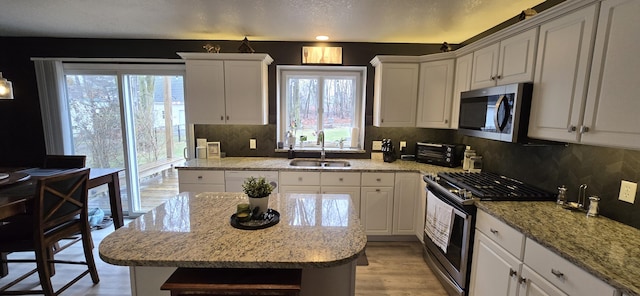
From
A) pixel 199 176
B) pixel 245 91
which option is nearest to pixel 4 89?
pixel 199 176

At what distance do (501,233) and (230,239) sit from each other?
1.63m

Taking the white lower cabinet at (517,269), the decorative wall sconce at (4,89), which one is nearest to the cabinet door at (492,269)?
the white lower cabinet at (517,269)

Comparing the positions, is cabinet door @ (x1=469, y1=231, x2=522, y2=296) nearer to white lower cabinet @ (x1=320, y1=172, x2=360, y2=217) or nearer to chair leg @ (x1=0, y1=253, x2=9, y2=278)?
white lower cabinet @ (x1=320, y1=172, x2=360, y2=217)

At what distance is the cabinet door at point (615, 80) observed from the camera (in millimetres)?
1254

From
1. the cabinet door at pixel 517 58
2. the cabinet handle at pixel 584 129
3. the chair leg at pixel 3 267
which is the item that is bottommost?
the chair leg at pixel 3 267

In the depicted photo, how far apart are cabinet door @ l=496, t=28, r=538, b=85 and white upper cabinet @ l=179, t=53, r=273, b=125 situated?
2.39 meters

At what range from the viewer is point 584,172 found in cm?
179

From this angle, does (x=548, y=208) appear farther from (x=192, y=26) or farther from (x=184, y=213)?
(x=192, y=26)

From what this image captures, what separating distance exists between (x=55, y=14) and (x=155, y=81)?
1.12m

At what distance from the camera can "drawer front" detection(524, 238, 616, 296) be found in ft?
3.60

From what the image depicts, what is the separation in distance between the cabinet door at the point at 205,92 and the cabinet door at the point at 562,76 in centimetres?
301

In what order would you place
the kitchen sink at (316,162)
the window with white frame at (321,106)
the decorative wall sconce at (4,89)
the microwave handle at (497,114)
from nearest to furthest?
the microwave handle at (497,114), the decorative wall sconce at (4,89), the kitchen sink at (316,162), the window with white frame at (321,106)

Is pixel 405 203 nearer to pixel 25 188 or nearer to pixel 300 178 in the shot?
pixel 300 178

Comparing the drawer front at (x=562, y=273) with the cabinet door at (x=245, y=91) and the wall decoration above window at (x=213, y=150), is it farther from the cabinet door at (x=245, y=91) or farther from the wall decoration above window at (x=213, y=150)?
the wall decoration above window at (x=213, y=150)
